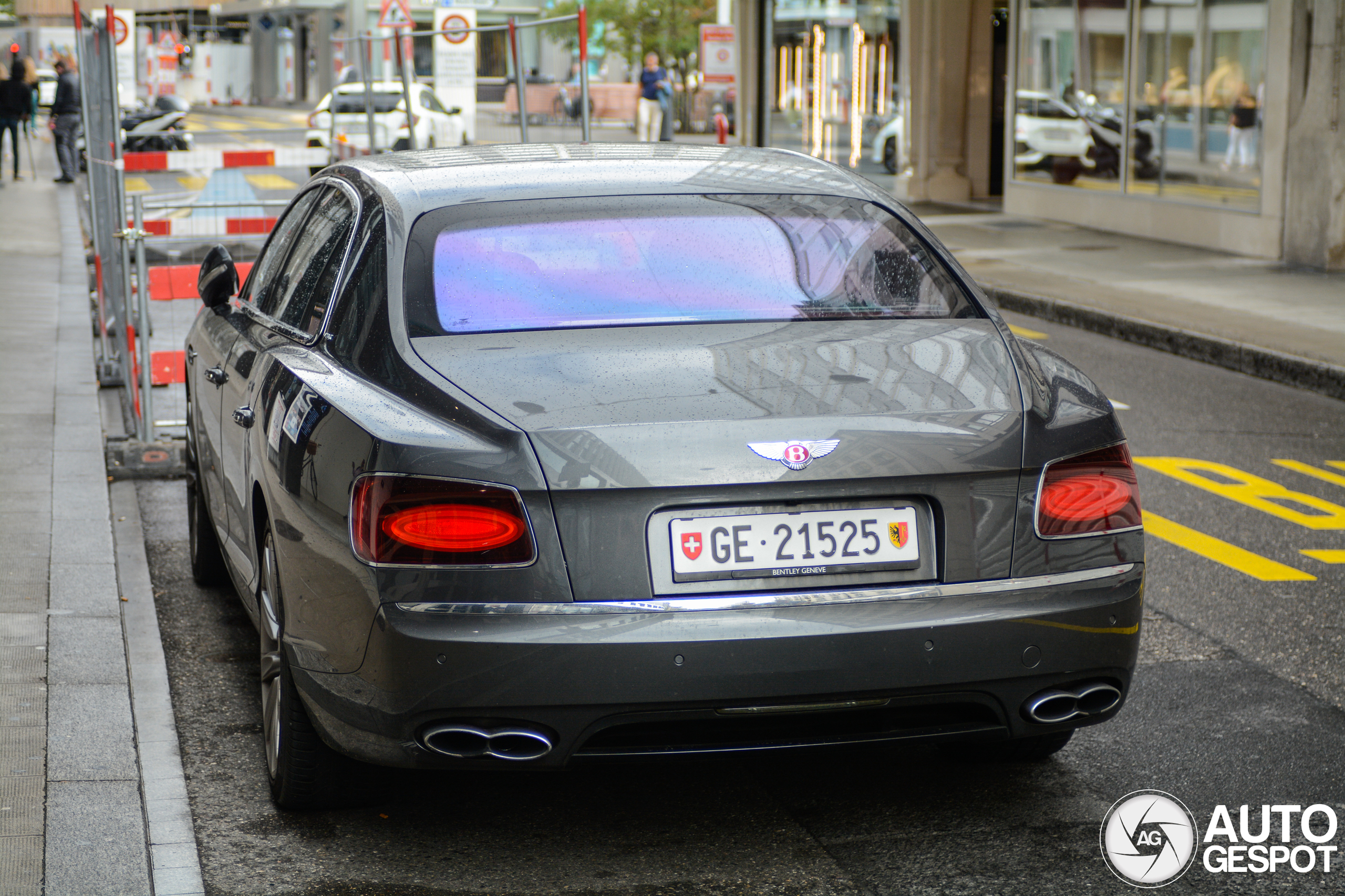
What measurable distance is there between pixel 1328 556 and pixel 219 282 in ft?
13.6

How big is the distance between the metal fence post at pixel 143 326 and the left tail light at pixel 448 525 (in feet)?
15.5

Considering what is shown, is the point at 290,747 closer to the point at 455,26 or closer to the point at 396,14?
the point at 396,14

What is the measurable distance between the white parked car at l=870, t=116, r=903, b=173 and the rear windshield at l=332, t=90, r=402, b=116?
8.22 metres

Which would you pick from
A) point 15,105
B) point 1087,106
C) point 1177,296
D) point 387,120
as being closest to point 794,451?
Answer: point 1177,296

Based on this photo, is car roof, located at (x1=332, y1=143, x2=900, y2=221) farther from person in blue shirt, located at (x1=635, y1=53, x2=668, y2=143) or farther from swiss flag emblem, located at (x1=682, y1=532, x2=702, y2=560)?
person in blue shirt, located at (x1=635, y1=53, x2=668, y2=143)

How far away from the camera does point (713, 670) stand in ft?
10.5

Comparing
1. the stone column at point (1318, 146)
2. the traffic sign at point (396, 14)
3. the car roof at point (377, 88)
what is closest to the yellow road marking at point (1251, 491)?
the stone column at point (1318, 146)

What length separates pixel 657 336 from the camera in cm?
368

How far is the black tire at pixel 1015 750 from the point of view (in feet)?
13.5

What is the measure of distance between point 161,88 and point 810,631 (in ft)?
143

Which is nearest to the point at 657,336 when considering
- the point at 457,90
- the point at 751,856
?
the point at 751,856

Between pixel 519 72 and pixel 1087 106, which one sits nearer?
pixel 519 72

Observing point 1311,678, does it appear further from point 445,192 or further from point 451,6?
point 451,6

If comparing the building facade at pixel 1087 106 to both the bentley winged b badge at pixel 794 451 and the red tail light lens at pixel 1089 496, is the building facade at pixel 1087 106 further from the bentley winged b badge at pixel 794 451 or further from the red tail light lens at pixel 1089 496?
the bentley winged b badge at pixel 794 451
